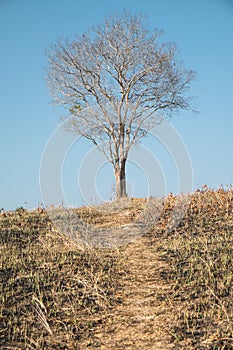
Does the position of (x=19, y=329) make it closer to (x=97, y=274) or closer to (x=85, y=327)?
(x=85, y=327)

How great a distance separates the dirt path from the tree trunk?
11.8m

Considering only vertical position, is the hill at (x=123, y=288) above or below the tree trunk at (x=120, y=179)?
below

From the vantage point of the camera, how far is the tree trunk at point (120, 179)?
1966 cm

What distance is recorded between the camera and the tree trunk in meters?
19.7

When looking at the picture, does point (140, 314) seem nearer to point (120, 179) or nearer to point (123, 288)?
point (123, 288)

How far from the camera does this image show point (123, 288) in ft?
21.7

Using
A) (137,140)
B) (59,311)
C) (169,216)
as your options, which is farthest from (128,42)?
(59,311)

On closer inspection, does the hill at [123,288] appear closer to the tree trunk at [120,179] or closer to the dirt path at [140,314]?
the dirt path at [140,314]

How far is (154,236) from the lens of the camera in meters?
9.59

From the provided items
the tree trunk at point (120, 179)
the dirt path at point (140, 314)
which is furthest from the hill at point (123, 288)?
the tree trunk at point (120, 179)

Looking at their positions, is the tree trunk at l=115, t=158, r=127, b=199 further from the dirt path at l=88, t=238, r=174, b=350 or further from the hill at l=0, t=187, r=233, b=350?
the dirt path at l=88, t=238, r=174, b=350

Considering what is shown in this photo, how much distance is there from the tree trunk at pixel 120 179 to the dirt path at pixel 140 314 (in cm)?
1182

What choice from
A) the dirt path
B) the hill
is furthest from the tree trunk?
the dirt path

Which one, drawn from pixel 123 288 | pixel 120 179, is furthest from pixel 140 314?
pixel 120 179
